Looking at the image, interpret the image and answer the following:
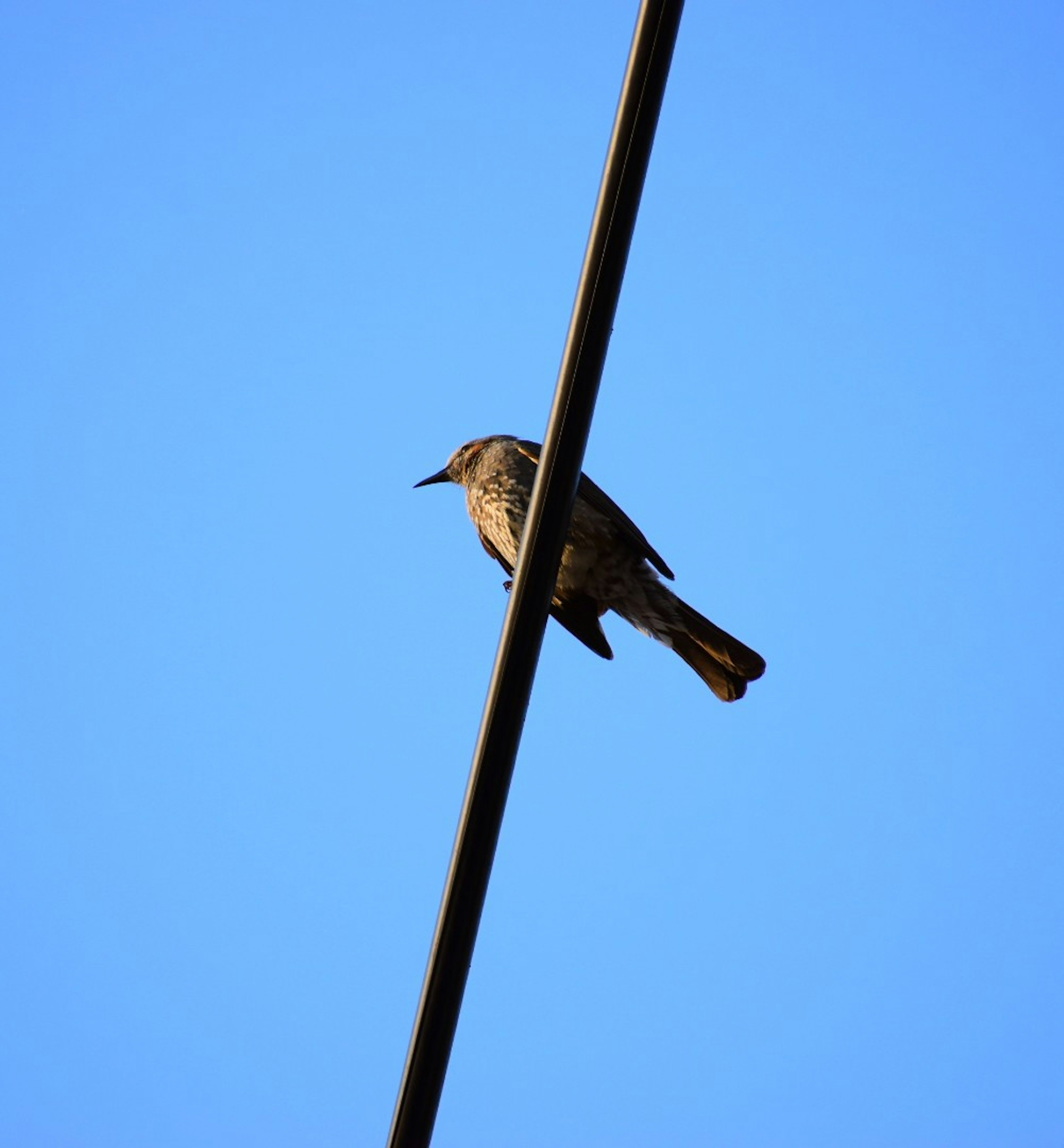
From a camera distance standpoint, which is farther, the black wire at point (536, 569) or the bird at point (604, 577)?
the bird at point (604, 577)

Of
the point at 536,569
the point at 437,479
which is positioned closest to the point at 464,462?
the point at 437,479

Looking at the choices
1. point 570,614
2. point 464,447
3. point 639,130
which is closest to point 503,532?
point 570,614

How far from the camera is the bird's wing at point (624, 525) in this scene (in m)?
5.13

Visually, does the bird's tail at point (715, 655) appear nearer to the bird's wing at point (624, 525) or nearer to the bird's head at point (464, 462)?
the bird's wing at point (624, 525)

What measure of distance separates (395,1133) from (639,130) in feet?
5.13

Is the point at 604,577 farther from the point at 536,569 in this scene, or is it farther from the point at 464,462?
the point at 536,569

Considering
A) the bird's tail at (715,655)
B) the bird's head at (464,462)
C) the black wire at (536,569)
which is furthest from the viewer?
the bird's head at (464,462)

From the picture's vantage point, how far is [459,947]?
1.87m

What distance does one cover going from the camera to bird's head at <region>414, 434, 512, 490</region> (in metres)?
6.20

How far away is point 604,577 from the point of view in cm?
532

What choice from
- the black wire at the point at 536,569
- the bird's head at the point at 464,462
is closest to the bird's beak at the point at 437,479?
the bird's head at the point at 464,462

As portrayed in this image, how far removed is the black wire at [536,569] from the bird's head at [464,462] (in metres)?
3.95

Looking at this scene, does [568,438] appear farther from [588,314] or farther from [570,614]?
[570,614]

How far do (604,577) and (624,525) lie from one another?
257 millimetres
